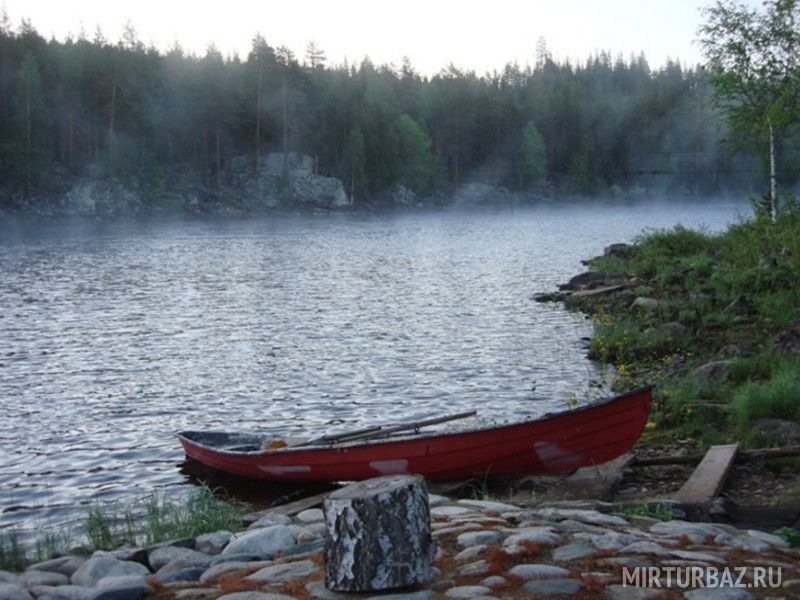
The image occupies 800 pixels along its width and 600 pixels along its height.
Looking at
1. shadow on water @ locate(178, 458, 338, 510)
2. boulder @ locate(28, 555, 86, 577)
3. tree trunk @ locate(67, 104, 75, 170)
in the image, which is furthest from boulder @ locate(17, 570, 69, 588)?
tree trunk @ locate(67, 104, 75, 170)

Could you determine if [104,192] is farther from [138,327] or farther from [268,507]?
[268,507]

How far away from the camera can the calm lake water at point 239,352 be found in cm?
1434

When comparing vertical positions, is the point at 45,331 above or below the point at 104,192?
below

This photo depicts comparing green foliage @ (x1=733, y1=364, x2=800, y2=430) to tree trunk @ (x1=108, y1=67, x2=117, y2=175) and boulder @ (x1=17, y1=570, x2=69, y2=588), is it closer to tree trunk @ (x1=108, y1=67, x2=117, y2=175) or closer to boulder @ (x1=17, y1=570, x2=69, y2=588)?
boulder @ (x1=17, y1=570, x2=69, y2=588)

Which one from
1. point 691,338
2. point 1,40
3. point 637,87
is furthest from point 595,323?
point 637,87

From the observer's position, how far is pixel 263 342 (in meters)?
23.4

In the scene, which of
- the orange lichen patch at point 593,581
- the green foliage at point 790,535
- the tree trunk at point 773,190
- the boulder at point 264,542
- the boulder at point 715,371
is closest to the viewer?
the orange lichen patch at point 593,581

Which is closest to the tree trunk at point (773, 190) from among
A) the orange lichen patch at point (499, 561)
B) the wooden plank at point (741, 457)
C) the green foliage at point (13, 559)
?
the wooden plank at point (741, 457)

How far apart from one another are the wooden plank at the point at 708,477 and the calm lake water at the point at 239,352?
16.3ft

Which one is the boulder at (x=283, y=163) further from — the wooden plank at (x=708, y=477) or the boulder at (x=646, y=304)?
the wooden plank at (x=708, y=477)

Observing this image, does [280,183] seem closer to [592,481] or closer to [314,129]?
[314,129]

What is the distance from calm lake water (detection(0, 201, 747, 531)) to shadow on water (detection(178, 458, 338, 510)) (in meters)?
0.26

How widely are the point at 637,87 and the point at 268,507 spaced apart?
184011 mm

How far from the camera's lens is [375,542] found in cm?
574
